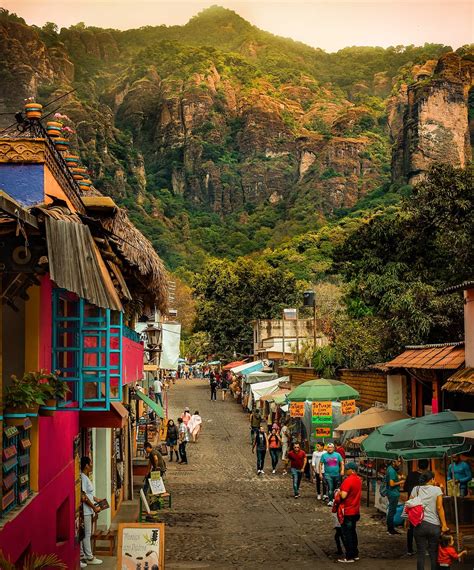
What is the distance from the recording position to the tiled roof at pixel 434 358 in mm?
15531

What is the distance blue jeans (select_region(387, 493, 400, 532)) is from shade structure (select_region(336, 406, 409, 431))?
8.79 ft

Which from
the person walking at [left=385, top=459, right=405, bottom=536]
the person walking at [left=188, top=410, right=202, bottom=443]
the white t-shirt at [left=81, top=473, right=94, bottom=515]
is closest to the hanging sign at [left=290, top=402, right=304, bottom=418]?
the person walking at [left=385, top=459, right=405, bottom=536]

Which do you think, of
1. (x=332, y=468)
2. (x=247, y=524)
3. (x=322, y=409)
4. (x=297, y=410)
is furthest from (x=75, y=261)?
(x=297, y=410)

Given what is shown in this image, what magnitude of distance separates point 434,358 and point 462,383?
2846mm

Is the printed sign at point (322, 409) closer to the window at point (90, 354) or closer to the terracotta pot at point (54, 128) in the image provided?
the terracotta pot at point (54, 128)

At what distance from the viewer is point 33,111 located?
32.6ft

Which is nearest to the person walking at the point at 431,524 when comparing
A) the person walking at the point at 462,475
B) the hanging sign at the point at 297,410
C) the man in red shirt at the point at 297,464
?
the person walking at the point at 462,475

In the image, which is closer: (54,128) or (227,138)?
(54,128)

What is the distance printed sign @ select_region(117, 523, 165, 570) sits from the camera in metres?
9.68

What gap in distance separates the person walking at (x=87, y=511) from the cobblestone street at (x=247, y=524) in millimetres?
1099

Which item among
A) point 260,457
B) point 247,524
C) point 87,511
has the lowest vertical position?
point 247,524

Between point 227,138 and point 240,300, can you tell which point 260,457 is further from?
point 227,138

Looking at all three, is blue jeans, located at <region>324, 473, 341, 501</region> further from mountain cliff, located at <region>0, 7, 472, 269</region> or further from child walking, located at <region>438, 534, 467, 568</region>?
mountain cliff, located at <region>0, 7, 472, 269</region>

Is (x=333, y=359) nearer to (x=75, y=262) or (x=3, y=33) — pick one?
(x=75, y=262)
